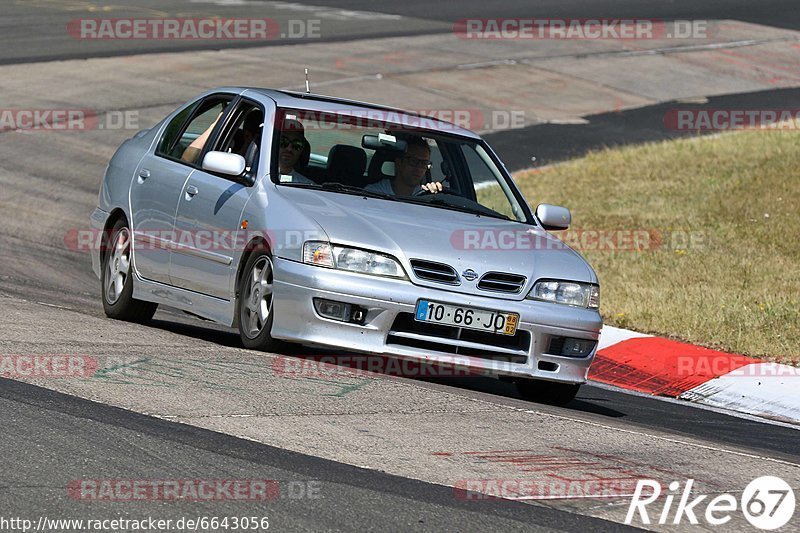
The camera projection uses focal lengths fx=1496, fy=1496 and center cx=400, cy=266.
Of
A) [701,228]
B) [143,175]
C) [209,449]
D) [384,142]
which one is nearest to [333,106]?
[384,142]

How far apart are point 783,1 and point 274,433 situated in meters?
34.6

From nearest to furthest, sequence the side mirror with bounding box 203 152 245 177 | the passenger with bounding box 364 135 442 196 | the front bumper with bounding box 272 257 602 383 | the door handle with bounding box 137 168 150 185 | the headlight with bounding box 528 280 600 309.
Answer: the front bumper with bounding box 272 257 602 383, the headlight with bounding box 528 280 600 309, the side mirror with bounding box 203 152 245 177, the passenger with bounding box 364 135 442 196, the door handle with bounding box 137 168 150 185

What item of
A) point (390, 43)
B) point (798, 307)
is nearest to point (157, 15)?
point (390, 43)

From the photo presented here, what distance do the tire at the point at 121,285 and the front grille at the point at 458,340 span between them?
8.47 feet

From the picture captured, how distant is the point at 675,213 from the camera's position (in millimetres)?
15859

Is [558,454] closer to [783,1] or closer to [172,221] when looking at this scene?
[172,221]

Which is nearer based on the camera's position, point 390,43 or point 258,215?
point 258,215

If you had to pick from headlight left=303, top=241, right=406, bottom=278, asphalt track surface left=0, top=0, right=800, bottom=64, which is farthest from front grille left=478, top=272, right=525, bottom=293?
asphalt track surface left=0, top=0, right=800, bottom=64

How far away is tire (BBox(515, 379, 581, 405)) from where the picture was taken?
8672 millimetres

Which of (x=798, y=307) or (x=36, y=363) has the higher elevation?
(x=36, y=363)

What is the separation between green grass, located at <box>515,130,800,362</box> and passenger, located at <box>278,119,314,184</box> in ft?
11.9

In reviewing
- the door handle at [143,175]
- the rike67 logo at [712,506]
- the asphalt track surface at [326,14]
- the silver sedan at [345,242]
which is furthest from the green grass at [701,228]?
the asphalt track surface at [326,14]

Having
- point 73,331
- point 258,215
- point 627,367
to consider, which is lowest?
point 627,367

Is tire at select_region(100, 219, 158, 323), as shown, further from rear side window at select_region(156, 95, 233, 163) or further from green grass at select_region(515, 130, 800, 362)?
green grass at select_region(515, 130, 800, 362)
